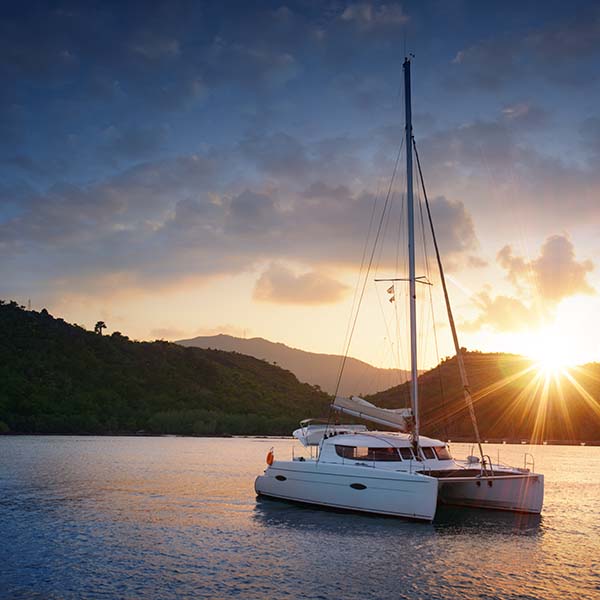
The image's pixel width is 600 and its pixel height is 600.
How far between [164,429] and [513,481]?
329 ft

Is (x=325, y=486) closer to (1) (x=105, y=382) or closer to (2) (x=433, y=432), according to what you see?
(1) (x=105, y=382)

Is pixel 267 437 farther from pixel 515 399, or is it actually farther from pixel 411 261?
pixel 411 261

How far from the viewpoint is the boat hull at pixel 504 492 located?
29.7m

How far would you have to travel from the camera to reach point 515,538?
26000mm

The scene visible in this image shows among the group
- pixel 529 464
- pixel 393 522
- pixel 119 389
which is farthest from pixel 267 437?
pixel 393 522

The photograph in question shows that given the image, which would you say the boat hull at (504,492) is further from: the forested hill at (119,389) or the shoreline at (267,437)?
the forested hill at (119,389)

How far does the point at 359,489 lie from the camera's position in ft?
89.0

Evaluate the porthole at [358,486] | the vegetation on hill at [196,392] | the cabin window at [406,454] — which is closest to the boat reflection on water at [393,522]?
the porthole at [358,486]

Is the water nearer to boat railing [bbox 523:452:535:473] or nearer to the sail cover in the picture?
boat railing [bbox 523:452:535:473]

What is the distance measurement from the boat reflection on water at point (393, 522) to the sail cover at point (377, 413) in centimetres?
466

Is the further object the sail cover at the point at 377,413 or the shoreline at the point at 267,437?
the shoreline at the point at 267,437

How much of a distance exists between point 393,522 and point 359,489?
76.1 inches

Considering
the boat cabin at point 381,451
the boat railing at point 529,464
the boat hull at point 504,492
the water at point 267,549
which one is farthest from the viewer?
the boat railing at point 529,464

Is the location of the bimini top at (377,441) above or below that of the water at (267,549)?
above
